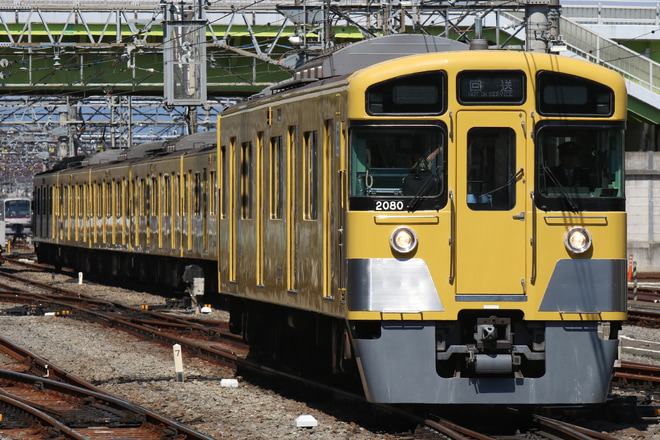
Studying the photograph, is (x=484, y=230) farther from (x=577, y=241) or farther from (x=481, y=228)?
(x=577, y=241)

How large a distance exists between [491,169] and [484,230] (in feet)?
1.58

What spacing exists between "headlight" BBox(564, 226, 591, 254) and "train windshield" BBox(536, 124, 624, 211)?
207 millimetres

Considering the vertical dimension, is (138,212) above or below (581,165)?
below

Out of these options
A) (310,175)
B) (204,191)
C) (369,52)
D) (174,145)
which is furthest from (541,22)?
(310,175)

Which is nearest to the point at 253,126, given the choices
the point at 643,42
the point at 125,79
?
the point at 125,79

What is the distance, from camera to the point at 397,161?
9.28m

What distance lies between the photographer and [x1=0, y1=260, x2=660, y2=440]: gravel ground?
32.2 feet

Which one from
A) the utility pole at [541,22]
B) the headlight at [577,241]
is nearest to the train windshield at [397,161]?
the headlight at [577,241]

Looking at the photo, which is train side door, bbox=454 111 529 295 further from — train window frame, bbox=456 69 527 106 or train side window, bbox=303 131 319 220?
train side window, bbox=303 131 319 220

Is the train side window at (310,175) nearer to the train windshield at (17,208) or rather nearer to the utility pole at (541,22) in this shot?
the utility pole at (541,22)

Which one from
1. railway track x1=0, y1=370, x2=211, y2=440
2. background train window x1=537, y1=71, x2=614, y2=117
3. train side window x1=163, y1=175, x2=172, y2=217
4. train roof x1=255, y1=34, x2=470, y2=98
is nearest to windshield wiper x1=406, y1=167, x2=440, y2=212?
background train window x1=537, y1=71, x2=614, y2=117

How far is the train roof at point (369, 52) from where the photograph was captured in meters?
11.3

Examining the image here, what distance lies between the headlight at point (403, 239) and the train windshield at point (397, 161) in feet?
0.89

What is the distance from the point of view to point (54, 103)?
5512 centimetres
